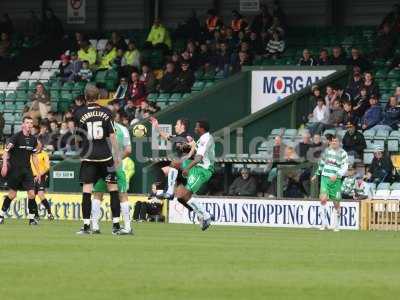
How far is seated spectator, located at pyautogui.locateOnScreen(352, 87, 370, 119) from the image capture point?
29859 mm

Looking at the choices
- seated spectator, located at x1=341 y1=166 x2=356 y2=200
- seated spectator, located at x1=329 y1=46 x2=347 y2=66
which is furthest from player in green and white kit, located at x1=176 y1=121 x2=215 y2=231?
seated spectator, located at x1=329 y1=46 x2=347 y2=66

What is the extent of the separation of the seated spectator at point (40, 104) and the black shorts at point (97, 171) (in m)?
15.6

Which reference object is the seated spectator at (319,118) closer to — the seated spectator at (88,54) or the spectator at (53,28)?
the seated spectator at (88,54)

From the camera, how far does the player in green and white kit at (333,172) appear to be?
24672mm

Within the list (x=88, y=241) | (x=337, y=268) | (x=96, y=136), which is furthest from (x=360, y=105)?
(x=337, y=268)

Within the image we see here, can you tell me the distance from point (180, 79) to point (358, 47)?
472 cm

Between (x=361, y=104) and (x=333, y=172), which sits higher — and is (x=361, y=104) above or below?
above

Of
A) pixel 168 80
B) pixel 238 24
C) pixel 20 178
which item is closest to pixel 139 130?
pixel 168 80

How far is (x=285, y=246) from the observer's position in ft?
57.2

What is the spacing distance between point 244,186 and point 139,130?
4023 mm

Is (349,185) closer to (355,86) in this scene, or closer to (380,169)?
(380,169)

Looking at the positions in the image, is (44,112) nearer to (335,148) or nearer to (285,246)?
(335,148)

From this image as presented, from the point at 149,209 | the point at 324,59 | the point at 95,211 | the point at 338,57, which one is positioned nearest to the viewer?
the point at 95,211

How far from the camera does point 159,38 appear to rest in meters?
37.1
